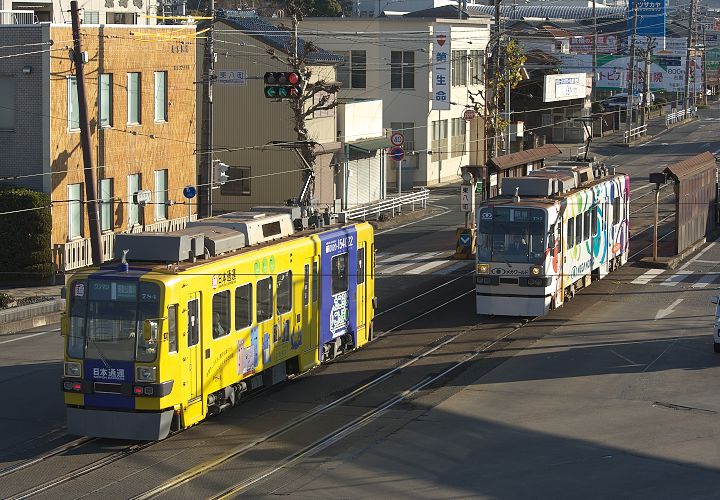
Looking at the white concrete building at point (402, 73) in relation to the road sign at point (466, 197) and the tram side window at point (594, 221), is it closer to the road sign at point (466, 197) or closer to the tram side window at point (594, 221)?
the road sign at point (466, 197)

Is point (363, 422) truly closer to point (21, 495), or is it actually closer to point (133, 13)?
point (21, 495)

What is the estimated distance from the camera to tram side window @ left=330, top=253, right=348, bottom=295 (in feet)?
82.4

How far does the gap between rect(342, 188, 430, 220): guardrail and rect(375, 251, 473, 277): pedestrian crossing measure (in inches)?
281

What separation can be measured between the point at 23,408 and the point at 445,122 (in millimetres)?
45749

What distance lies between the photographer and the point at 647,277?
38.8 m

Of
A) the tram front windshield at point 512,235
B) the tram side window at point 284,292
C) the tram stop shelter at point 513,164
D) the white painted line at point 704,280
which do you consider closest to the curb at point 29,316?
the tram side window at point 284,292

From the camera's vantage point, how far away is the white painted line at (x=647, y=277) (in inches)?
1489

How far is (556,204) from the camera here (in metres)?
30.9

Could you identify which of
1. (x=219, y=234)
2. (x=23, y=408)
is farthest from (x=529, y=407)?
(x=23, y=408)

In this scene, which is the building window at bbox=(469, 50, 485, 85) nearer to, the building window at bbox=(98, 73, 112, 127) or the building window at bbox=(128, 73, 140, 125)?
the building window at bbox=(128, 73, 140, 125)

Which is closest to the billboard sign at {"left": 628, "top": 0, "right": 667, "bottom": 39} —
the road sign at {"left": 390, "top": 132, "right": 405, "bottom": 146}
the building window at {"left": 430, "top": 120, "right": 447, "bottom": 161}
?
the building window at {"left": 430, "top": 120, "right": 447, "bottom": 161}

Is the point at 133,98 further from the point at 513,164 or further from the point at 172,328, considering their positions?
the point at 172,328

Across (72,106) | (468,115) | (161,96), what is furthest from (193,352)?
(468,115)

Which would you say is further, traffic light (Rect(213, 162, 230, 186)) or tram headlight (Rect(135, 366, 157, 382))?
traffic light (Rect(213, 162, 230, 186))
